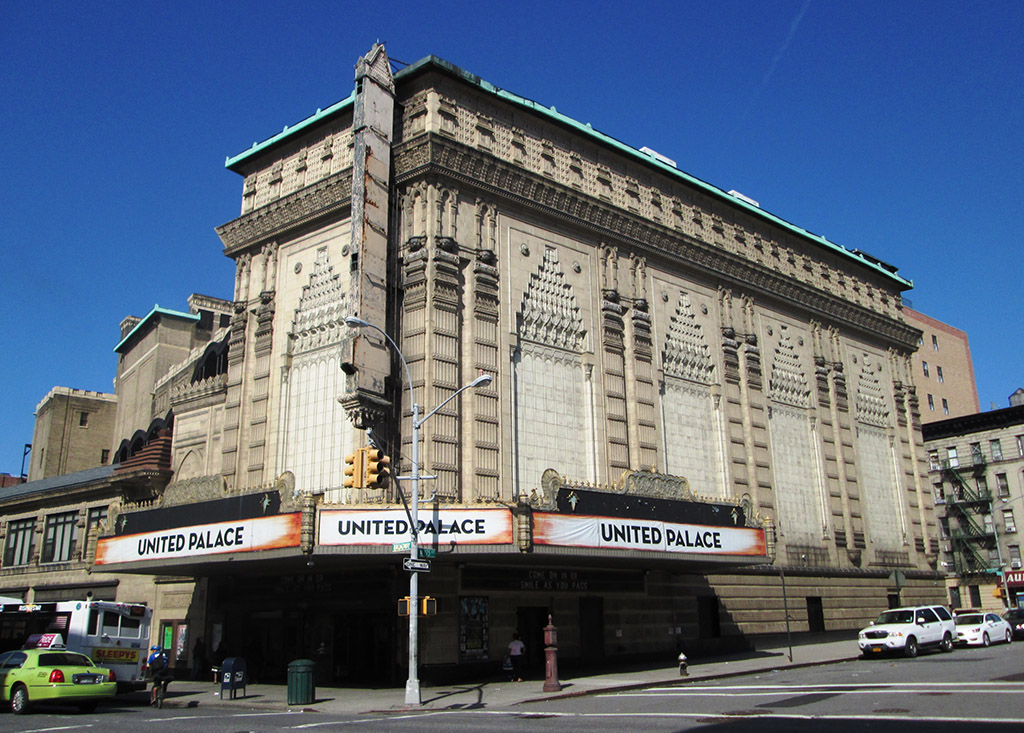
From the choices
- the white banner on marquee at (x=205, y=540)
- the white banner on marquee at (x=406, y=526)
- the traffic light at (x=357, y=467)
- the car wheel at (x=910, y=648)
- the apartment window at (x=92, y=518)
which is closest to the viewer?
the traffic light at (x=357, y=467)

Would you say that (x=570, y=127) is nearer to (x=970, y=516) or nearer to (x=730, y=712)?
(x=730, y=712)

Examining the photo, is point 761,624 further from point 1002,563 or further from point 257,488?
point 1002,563

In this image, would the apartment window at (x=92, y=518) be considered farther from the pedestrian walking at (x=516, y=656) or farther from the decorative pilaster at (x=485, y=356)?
the pedestrian walking at (x=516, y=656)

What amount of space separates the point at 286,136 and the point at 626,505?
927 inches

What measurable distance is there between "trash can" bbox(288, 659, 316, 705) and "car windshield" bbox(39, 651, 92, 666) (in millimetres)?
5681

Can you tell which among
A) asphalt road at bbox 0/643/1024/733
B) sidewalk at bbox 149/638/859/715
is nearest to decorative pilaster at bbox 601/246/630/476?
sidewalk at bbox 149/638/859/715

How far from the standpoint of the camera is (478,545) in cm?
2766

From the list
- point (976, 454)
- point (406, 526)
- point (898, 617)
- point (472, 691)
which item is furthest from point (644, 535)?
point (976, 454)

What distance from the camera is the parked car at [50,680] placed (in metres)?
22.9

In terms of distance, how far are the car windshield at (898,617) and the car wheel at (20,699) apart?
29.4 meters

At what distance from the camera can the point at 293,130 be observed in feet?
131

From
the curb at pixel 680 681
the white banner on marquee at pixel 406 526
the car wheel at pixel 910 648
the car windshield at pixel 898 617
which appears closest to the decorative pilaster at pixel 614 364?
the curb at pixel 680 681

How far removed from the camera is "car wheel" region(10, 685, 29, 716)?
75.3 ft

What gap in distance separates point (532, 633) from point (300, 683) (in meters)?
11.0
